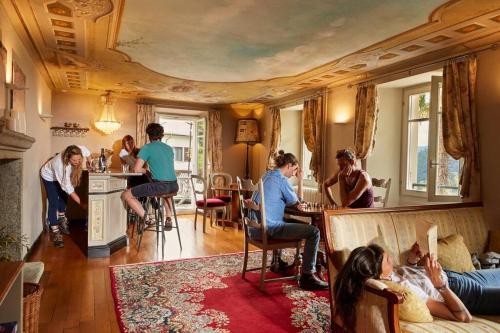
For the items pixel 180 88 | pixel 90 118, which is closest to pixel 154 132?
pixel 180 88

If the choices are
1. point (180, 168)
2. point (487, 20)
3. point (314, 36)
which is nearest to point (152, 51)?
point (314, 36)

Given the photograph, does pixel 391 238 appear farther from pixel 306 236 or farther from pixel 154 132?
pixel 154 132

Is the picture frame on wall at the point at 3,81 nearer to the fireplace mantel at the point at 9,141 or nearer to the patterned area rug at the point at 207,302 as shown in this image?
→ the fireplace mantel at the point at 9,141

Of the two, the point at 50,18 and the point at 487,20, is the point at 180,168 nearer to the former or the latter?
the point at 50,18

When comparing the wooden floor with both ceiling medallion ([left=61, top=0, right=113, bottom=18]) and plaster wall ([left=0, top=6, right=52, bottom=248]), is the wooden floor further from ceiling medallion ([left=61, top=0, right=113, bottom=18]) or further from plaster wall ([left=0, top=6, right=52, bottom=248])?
ceiling medallion ([left=61, top=0, right=113, bottom=18])

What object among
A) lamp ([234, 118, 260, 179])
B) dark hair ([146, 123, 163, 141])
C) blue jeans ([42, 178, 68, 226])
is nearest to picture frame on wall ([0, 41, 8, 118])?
dark hair ([146, 123, 163, 141])

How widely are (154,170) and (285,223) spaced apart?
1.85 m

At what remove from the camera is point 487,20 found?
10.7 feet

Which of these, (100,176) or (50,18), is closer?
(50,18)

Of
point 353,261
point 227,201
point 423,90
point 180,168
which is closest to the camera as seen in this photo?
point 353,261

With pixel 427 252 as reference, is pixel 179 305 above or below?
below

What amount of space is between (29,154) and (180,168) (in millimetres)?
4164

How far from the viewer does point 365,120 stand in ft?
16.9

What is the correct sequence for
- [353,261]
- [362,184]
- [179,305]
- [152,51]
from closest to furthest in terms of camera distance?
1. [353,261]
2. [179,305]
3. [362,184]
4. [152,51]
